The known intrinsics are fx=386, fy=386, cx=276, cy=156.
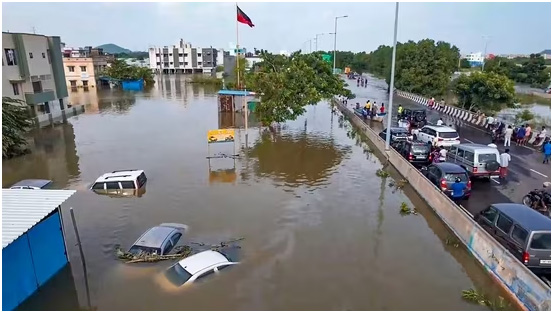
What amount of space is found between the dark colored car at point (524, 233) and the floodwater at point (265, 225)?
1.15 meters

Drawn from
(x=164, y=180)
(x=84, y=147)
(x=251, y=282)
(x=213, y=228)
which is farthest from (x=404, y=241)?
(x=84, y=147)

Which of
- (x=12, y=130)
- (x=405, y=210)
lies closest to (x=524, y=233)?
(x=405, y=210)

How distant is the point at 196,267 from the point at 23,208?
4.64m

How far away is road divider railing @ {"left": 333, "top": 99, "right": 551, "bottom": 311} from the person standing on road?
0.68 meters

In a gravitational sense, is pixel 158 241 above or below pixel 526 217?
below

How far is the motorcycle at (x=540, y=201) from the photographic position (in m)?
14.1

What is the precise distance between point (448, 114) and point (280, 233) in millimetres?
28692

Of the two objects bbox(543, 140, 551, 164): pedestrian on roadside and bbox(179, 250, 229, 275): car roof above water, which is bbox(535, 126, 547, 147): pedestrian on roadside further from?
bbox(179, 250, 229, 275): car roof above water

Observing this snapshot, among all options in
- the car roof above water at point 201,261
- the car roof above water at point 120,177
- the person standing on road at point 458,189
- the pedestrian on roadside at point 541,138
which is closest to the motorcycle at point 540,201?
the person standing on road at point 458,189

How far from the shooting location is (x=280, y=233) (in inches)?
526

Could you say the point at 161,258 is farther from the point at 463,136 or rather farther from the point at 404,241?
the point at 463,136

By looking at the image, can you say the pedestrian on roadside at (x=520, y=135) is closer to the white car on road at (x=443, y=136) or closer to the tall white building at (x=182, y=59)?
the white car on road at (x=443, y=136)

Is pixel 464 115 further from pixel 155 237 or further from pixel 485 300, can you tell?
pixel 155 237

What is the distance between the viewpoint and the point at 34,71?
34.1 meters
